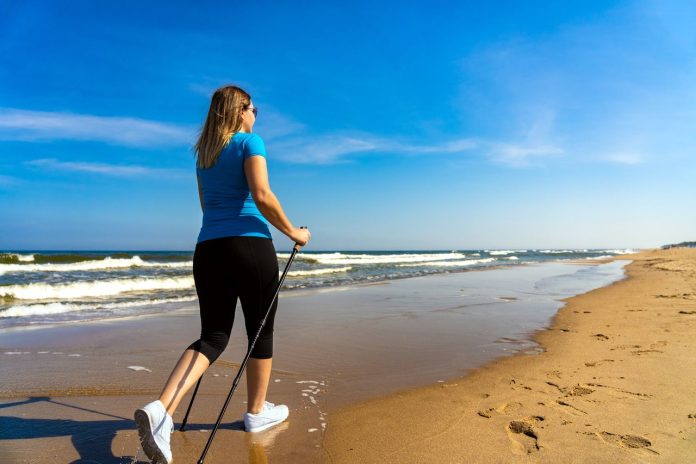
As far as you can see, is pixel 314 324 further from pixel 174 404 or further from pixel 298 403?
pixel 174 404

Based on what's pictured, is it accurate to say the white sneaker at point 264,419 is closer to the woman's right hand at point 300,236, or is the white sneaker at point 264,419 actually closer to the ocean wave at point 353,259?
the woman's right hand at point 300,236

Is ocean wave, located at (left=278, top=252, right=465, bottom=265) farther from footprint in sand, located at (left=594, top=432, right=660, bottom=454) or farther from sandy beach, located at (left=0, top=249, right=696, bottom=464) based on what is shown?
footprint in sand, located at (left=594, top=432, right=660, bottom=454)

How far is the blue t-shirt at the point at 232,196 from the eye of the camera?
257 cm

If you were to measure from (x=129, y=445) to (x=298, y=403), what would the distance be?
3.92 ft

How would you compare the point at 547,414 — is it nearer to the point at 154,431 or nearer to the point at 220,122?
the point at 154,431

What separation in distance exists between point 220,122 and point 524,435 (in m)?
2.64

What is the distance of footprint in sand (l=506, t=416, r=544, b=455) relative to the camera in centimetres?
249

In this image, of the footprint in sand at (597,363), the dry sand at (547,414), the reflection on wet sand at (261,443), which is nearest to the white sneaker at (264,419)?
the reflection on wet sand at (261,443)

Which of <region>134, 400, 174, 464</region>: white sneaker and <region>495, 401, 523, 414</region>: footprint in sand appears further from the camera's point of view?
<region>495, 401, 523, 414</region>: footprint in sand

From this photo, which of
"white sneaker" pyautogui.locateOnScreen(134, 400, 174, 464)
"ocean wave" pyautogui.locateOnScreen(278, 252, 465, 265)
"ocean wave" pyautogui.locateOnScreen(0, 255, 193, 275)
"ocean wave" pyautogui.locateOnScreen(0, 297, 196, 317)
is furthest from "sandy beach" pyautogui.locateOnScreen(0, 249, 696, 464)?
"ocean wave" pyautogui.locateOnScreen(278, 252, 465, 265)

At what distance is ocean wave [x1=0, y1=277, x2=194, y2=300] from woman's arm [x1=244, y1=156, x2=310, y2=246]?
11.2m

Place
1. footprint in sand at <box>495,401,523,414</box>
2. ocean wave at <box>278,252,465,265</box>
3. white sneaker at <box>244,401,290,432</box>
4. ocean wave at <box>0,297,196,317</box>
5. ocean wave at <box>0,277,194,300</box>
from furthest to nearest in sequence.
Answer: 1. ocean wave at <box>278,252,465,265</box>
2. ocean wave at <box>0,277,194,300</box>
3. ocean wave at <box>0,297,196,317</box>
4. footprint in sand at <box>495,401,523,414</box>
5. white sneaker at <box>244,401,290,432</box>

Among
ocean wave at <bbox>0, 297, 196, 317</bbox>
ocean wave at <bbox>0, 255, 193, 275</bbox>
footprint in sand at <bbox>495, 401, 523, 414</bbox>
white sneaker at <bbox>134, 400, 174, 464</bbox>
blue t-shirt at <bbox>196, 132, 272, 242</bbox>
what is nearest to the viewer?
white sneaker at <bbox>134, 400, 174, 464</bbox>

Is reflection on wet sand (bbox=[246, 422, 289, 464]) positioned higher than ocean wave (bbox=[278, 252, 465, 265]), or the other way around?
ocean wave (bbox=[278, 252, 465, 265])
